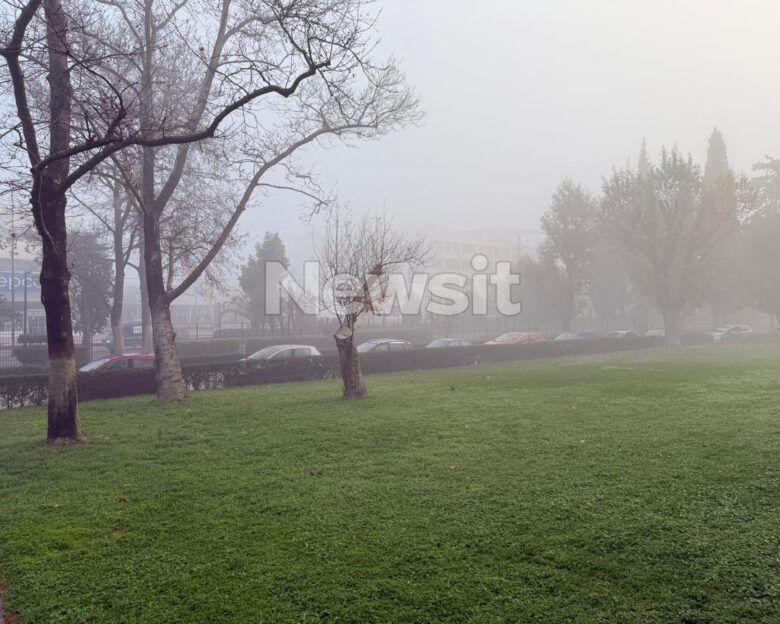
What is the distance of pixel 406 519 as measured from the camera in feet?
16.8

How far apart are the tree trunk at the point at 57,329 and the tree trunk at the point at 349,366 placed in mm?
5023

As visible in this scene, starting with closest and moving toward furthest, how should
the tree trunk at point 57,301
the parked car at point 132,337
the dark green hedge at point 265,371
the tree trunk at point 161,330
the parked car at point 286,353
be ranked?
the tree trunk at point 57,301 < the tree trunk at point 161,330 < the dark green hedge at point 265,371 < the parked car at point 286,353 < the parked car at point 132,337

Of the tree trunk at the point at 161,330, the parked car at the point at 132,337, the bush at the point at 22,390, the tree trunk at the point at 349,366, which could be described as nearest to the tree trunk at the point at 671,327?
the tree trunk at the point at 349,366

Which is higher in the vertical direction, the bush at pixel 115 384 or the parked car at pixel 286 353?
the parked car at pixel 286 353

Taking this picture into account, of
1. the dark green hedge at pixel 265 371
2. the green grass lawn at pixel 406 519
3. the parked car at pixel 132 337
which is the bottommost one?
the green grass lawn at pixel 406 519

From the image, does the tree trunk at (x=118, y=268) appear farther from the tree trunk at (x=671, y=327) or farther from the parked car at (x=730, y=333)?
the parked car at (x=730, y=333)

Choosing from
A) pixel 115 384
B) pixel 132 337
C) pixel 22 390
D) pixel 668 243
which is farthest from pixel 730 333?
pixel 132 337

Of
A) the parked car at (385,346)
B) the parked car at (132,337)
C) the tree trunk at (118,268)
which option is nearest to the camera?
the parked car at (385,346)

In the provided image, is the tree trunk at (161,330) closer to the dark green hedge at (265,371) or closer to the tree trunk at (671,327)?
the dark green hedge at (265,371)

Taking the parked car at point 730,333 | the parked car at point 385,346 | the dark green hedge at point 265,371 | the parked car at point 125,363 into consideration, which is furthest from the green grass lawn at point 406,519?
the parked car at point 730,333

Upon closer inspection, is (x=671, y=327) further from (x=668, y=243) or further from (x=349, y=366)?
(x=349, y=366)

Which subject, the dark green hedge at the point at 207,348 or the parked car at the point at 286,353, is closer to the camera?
the parked car at the point at 286,353

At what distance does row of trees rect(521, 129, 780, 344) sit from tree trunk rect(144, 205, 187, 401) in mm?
25184

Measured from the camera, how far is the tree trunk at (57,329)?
879 cm
